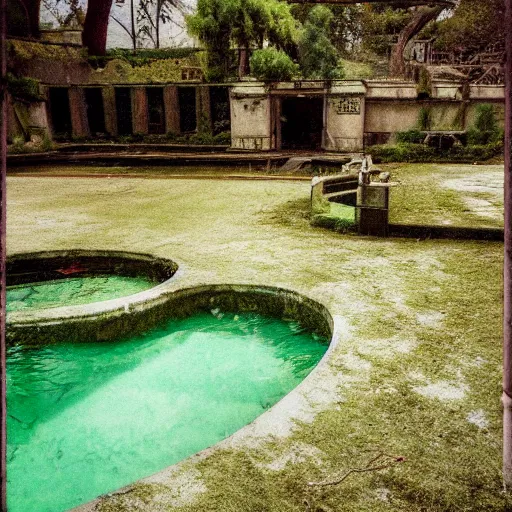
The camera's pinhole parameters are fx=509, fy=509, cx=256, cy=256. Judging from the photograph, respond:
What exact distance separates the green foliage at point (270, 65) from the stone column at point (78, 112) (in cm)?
734

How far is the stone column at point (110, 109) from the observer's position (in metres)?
21.0

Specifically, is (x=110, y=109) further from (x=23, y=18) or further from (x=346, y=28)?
(x=346, y=28)

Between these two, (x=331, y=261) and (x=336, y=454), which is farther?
(x=331, y=261)

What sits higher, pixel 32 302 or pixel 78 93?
pixel 78 93

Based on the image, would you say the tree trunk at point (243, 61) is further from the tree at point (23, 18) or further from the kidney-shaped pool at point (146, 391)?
the kidney-shaped pool at point (146, 391)

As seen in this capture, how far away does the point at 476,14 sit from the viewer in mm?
29844

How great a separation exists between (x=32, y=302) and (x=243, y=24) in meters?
16.2

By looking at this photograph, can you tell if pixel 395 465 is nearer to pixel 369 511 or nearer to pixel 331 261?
pixel 369 511

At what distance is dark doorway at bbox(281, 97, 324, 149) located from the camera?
73.4 ft

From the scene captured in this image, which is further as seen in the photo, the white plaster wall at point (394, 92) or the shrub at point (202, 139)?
the shrub at point (202, 139)

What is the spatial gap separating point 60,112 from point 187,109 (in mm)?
5505

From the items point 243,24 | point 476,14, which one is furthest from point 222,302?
point 476,14

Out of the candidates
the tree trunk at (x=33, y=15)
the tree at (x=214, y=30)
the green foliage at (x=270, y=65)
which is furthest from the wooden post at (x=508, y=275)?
the tree trunk at (x=33, y=15)

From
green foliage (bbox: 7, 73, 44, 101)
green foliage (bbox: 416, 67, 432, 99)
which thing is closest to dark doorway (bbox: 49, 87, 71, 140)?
green foliage (bbox: 7, 73, 44, 101)
